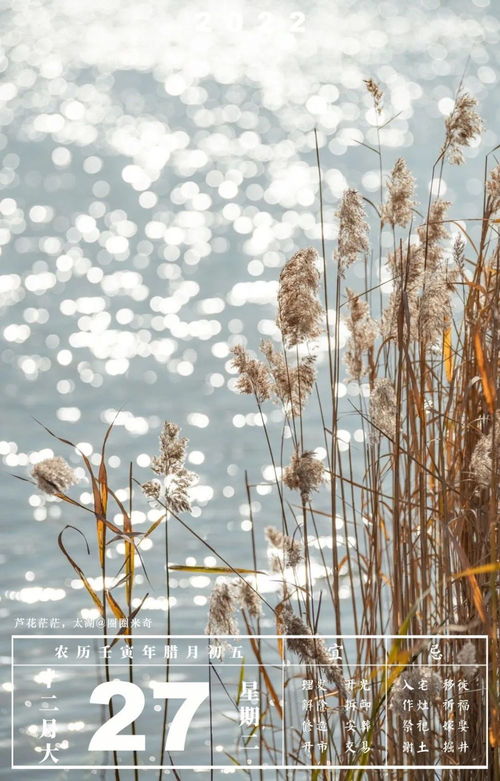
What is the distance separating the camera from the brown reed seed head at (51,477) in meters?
1.49

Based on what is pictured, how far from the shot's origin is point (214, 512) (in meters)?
6.05

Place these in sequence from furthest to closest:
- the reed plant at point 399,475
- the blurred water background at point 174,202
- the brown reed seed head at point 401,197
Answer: the blurred water background at point 174,202 < the brown reed seed head at point 401,197 < the reed plant at point 399,475

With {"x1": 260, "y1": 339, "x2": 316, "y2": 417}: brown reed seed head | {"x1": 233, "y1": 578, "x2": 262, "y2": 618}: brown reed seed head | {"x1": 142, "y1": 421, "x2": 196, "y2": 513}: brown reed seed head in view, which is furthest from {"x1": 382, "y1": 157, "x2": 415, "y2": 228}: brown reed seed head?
{"x1": 233, "y1": 578, "x2": 262, "y2": 618}: brown reed seed head

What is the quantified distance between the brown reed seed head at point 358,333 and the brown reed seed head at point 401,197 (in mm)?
156

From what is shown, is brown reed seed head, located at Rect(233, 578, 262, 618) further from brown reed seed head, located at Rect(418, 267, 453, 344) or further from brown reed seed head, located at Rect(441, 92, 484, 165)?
brown reed seed head, located at Rect(441, 92, 484, 165)

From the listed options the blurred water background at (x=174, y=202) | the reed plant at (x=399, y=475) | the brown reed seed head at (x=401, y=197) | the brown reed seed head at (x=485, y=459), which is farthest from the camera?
the blurred water background at (x=174, y=202)

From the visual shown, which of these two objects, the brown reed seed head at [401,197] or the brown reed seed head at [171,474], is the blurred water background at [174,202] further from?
the brown reed seed head at [401,197]

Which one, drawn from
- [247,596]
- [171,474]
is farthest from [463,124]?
[247,596]

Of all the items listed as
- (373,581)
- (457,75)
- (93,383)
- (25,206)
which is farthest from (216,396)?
(457,75)

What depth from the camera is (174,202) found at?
14.0 m

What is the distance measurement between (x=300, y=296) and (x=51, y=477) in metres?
0.48

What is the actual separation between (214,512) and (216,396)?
2.32m

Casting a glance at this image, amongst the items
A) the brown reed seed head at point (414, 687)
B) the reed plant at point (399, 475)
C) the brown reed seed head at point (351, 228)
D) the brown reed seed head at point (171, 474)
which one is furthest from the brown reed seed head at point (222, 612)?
the brown reed seed head at point (351, 228)

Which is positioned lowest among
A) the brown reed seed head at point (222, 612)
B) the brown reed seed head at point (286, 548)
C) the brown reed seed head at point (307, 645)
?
the brown reed seed head at point (307, 645)
